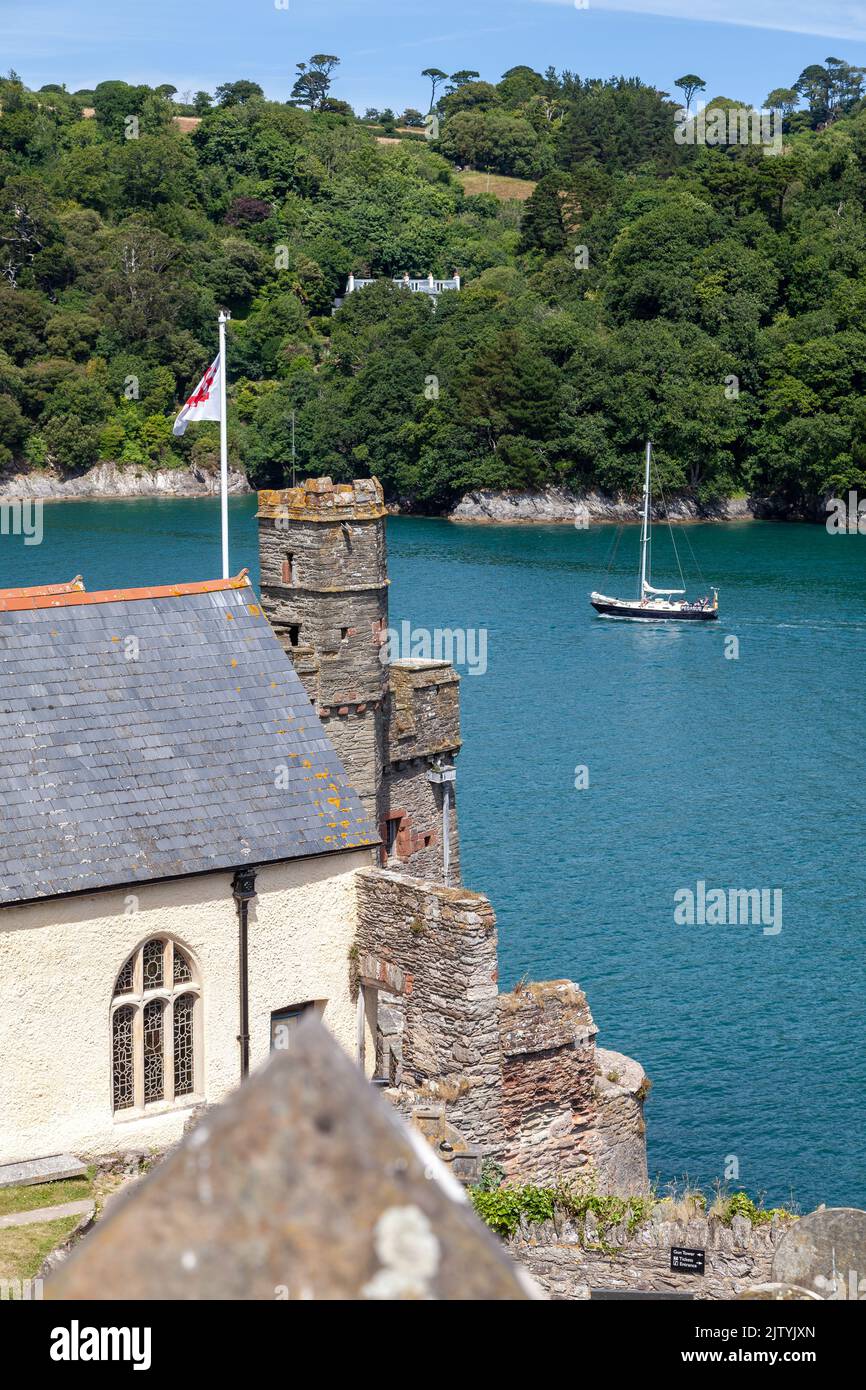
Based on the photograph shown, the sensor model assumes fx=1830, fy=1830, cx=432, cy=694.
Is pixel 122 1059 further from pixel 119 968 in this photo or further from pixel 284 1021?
pixel 284 1021

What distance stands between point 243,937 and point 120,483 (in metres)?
141

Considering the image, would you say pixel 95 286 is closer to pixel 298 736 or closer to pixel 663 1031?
pixel 663 1031

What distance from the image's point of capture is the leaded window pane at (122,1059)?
2520cm

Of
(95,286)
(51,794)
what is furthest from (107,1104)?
(95,286)

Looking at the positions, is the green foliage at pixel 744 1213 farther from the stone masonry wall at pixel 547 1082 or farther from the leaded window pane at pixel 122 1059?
the leaded window pane at pixel 122 1059

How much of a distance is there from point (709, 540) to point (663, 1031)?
9287cm

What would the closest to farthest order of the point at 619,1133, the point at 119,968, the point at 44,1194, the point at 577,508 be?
the point at 44,1194, the point at 119,968, the point at 619,1133, the point at 577,508

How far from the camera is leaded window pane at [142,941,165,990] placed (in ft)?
83.4

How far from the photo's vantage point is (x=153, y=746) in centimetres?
2644

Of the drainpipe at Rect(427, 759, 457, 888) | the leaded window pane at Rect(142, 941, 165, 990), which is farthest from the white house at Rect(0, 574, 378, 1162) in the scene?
the drainpipe at Rect(427, 759, 457, 888)

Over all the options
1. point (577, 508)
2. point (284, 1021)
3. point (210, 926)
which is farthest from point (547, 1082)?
point (577, 508)

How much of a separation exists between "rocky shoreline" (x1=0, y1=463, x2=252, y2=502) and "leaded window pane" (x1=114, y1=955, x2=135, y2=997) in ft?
444

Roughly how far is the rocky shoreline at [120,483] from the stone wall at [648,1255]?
14025cm

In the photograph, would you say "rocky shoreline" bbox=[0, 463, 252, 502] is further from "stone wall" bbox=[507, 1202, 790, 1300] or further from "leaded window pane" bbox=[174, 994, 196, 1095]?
"stone wall" bbox=[507, 1202, 790, 1300]
